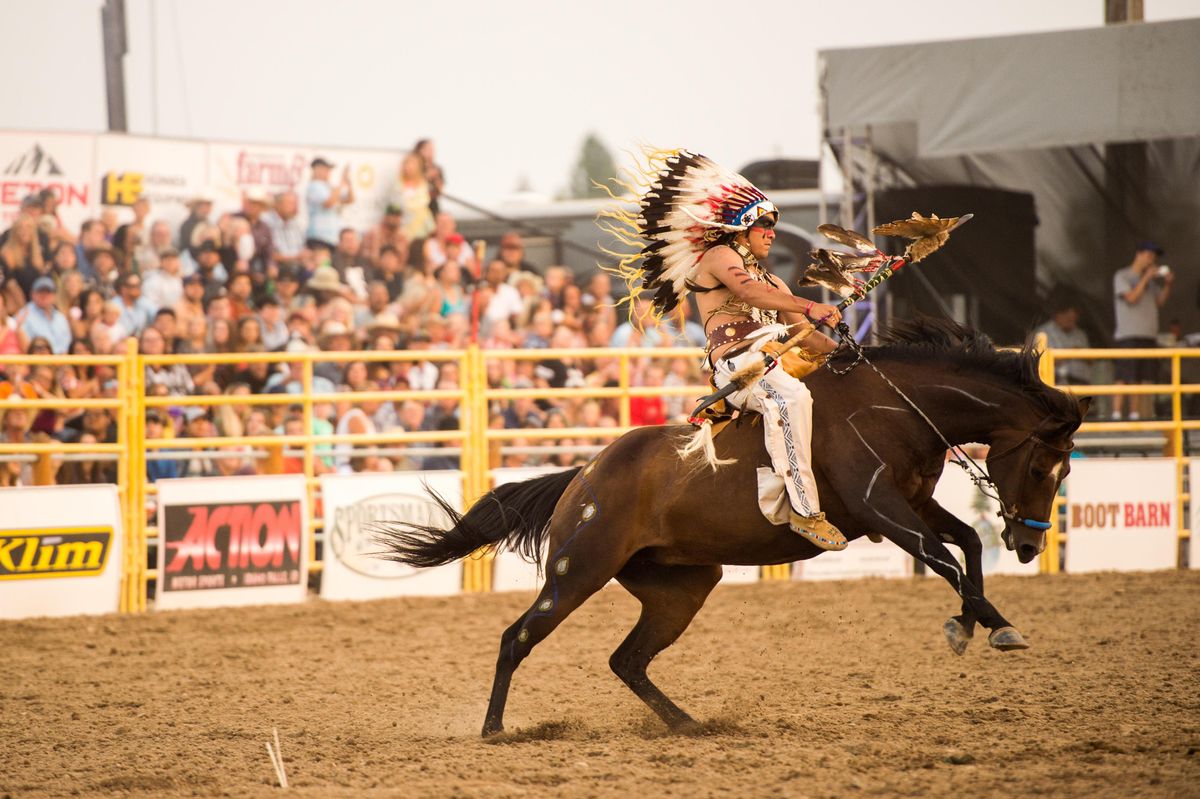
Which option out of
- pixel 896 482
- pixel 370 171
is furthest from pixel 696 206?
pixel 370 171

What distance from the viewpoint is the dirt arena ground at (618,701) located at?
15.3ft

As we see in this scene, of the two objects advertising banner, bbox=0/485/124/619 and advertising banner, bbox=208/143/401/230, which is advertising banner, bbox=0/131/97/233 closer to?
advertising banner, bbox=208/143/401/230

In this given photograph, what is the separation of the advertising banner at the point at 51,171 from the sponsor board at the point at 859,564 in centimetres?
694

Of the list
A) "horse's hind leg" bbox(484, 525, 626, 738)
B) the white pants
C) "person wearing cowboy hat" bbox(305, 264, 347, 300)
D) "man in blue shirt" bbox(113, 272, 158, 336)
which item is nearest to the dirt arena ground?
"horse's hind leg" bbox(484, 525, 626, 738)

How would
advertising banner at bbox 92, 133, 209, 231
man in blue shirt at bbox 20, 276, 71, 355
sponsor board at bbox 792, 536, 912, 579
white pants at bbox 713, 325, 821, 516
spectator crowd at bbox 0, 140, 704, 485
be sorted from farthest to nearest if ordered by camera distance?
advertising banner at bbox 92, 133, 209, 231, man in blue shirt at bbox 20, 276, 71, 355, spectator crowd at bbox 0, 140, 704, 485, sponsor board at bbox 792, 536, 912, 579, white pants at bbox 713, 325, 821, 516

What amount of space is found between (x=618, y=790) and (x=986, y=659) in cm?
332

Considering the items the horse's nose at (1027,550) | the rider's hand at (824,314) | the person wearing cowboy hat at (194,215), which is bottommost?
the horse's nose at (1027,550)

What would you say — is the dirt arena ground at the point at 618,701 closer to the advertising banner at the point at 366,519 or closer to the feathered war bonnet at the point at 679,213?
the advertising banner at the point at 366,519

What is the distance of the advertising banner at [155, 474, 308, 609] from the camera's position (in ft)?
31.1

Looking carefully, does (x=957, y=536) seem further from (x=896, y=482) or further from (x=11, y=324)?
(x=11, y=324)

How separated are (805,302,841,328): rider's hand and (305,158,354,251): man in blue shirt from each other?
8.11 metres

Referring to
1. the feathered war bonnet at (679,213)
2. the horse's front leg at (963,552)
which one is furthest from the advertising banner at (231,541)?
the horse's front leg at (963,552)

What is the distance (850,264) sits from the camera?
5473mm

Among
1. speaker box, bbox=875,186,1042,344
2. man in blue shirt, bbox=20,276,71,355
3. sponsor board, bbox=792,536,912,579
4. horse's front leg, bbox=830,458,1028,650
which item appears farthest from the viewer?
speaker box, bbox=875,186,1042,344
